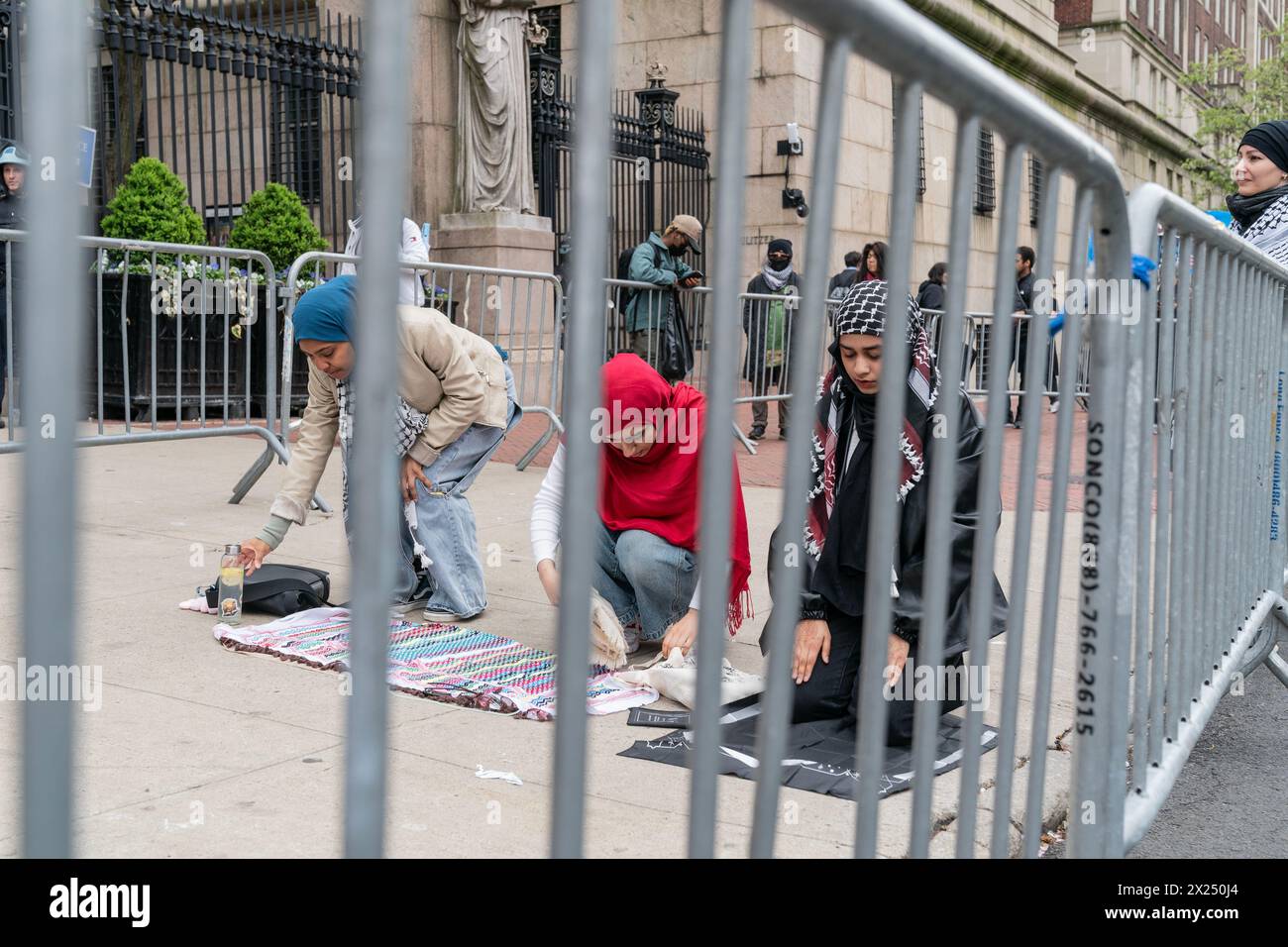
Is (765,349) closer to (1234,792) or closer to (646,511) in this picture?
(646,511)

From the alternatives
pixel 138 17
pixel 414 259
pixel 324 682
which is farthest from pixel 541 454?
pixel 324 682

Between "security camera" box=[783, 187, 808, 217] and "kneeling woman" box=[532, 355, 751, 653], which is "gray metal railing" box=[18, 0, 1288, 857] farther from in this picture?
"security camera" box=[783, 187, 808, 217]

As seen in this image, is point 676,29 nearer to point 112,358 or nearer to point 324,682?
point 112,358

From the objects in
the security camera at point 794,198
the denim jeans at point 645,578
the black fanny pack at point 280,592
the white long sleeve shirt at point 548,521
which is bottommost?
the black fanny pack at point 280,592

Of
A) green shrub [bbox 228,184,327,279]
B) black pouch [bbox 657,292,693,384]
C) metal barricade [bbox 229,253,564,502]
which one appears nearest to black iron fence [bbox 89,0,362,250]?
green shrub [bbox 228,184,327,279]

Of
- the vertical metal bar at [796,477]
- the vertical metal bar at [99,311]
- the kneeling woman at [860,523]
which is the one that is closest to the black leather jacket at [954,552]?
Result: the kneeling woman at [860,523]

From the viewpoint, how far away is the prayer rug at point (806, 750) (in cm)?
320

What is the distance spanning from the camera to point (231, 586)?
445 centimetres

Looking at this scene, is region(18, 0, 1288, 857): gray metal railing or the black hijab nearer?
region(18, 0, 1288, 857): gray metal railing

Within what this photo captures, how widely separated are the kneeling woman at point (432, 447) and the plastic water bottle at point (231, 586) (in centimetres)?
5

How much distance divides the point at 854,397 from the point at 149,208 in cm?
791

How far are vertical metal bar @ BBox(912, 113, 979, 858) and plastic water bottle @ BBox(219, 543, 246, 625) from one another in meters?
3.19

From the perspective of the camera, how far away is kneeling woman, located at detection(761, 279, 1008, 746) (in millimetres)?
2996

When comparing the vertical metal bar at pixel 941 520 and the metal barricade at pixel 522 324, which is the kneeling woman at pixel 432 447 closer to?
the metal barricade at pixel 522 324
